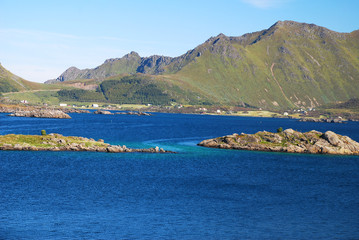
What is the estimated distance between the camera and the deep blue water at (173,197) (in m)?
49.3

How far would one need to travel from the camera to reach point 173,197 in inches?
2650

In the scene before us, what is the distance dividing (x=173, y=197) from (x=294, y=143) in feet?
253

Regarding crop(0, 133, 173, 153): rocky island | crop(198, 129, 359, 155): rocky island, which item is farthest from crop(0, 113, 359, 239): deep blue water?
crop(198, 129, 359, 155): rocky island

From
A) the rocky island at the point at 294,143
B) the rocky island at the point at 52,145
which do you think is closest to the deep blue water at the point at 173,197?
the rocky island at the point at 52,145

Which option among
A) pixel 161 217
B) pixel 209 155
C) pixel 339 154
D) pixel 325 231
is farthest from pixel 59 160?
pixel 339 154

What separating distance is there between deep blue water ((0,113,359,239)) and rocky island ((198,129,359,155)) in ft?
49.7

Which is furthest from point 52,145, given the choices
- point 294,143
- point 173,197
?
point 294,143

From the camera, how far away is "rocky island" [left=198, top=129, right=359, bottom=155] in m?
131

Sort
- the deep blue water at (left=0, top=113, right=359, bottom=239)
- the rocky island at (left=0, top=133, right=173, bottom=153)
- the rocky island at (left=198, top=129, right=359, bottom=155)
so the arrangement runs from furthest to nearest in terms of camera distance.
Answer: the rocky island at (left=198, top=129, right=359, bottom=155), the rocky island at (left=0, top=133, right=173, bottom=153), the deep blue water at (left=0, top=113, right=359, bottom=239)

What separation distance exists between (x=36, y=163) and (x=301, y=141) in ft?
270

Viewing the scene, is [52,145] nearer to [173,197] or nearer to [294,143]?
[173,197]

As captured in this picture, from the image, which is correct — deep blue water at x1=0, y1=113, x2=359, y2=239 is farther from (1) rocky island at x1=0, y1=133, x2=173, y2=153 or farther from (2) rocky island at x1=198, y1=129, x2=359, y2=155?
(2) rocky island at x1=198, y1=129, x2=359, y2=155

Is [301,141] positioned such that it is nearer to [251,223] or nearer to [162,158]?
[162,158]

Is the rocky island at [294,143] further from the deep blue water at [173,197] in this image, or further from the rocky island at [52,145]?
the rocky island at [52,145]
